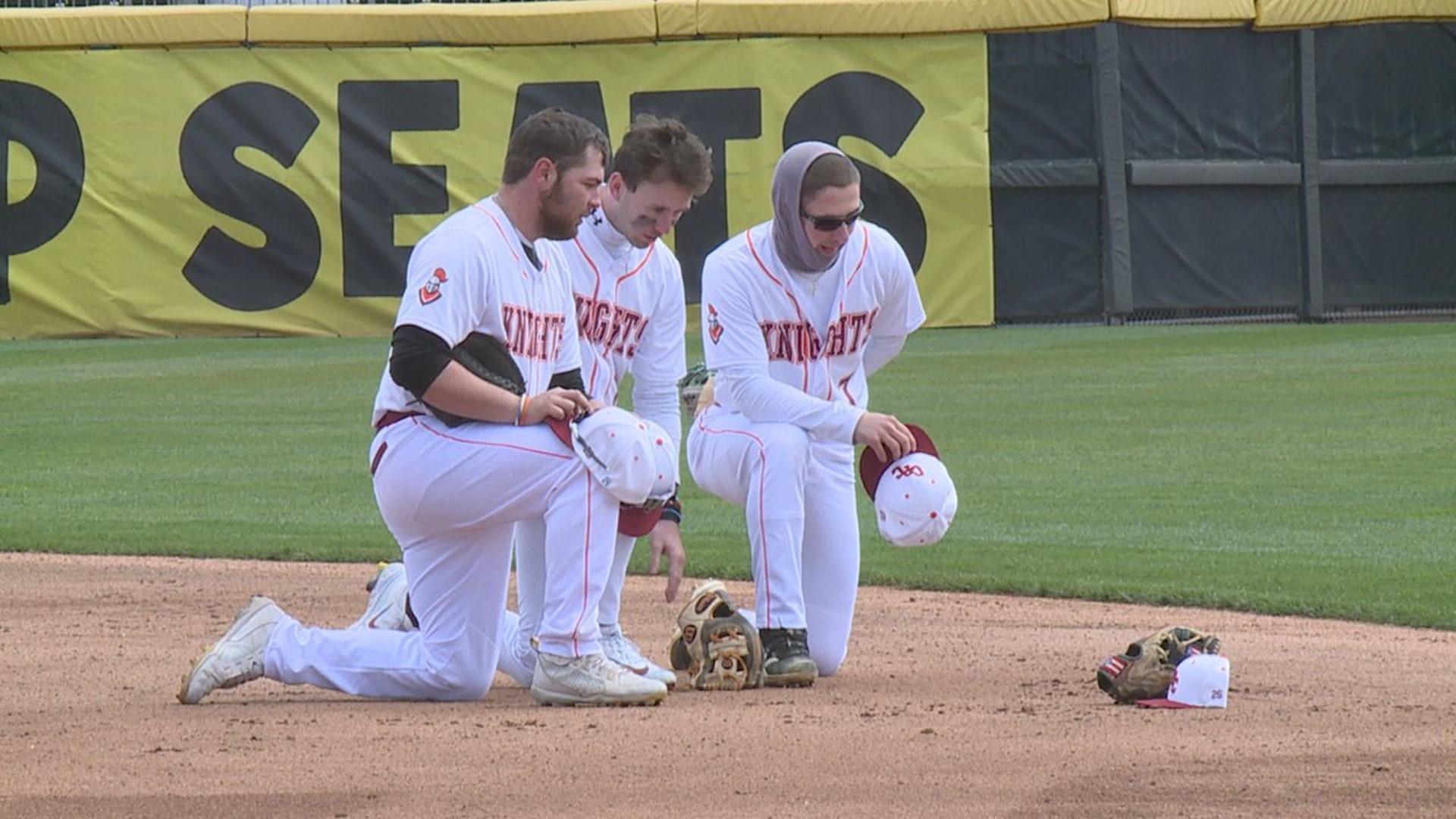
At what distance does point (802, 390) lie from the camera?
242 inches

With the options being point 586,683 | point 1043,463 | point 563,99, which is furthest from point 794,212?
point 563,99

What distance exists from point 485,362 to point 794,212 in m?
1.11

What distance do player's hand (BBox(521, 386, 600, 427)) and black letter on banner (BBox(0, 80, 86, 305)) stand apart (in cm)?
1628

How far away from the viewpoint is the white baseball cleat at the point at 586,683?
5285 mm

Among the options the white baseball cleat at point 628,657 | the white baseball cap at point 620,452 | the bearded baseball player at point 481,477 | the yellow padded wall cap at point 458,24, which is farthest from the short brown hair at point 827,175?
the yellow padded wall cap at point 458,24

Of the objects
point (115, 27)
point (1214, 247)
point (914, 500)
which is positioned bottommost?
point (914, 500)

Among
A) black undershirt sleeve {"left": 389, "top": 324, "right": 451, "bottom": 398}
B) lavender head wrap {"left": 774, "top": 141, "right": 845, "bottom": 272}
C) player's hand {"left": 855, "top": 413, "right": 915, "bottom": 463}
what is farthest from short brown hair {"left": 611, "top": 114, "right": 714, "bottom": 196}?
black undershirt sleeve {"left": 389, "top": 324, "right": 451, "bottom": 398}

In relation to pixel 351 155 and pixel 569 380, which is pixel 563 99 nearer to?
pixel 351 155

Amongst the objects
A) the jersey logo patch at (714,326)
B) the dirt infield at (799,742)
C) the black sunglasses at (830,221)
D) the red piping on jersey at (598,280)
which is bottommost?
the dirt infield at (799,742)

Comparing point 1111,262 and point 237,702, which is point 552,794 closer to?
point 237,702

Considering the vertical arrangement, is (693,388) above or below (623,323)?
below

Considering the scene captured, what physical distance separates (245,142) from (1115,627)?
1493cm

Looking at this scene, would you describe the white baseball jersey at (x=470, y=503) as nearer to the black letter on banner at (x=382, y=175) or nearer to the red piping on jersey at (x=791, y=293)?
the red piping on jersey at (x=791, y=293)

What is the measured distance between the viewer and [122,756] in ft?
15.7
